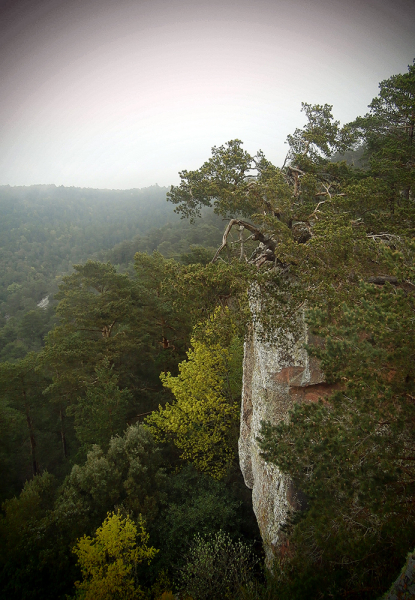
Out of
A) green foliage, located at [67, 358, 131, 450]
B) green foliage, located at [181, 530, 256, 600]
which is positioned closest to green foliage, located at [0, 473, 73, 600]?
green foliage, located at [67, 358, 131, 450]

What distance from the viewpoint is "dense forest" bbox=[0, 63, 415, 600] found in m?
5.09

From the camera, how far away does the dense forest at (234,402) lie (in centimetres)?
509

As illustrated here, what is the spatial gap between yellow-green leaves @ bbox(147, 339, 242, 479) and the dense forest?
0.11m

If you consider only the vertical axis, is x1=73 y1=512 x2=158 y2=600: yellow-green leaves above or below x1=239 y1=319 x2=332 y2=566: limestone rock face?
below

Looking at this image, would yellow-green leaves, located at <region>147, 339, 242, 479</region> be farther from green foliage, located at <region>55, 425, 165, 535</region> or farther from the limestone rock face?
the limestone rock face

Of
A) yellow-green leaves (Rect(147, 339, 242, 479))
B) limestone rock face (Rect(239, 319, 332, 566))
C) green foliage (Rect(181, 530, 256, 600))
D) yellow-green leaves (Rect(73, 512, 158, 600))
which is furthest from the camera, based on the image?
yellow-green leaves (Rect(147, 339, 242, 479))

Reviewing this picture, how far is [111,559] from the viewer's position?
494 inches

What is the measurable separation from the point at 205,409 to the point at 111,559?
284 inches

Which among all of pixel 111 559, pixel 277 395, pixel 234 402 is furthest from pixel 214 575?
pixel 277 395

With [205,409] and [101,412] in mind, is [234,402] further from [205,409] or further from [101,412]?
[101,412]

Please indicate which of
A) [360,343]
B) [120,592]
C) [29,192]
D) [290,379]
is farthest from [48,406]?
[29,192]

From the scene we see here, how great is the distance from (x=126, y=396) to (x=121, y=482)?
5.02m

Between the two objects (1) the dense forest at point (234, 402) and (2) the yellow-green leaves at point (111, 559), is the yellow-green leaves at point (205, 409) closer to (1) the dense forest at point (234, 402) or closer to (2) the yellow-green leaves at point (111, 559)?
(1) the dense forest at point (234, 402)

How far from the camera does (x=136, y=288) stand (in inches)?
786
